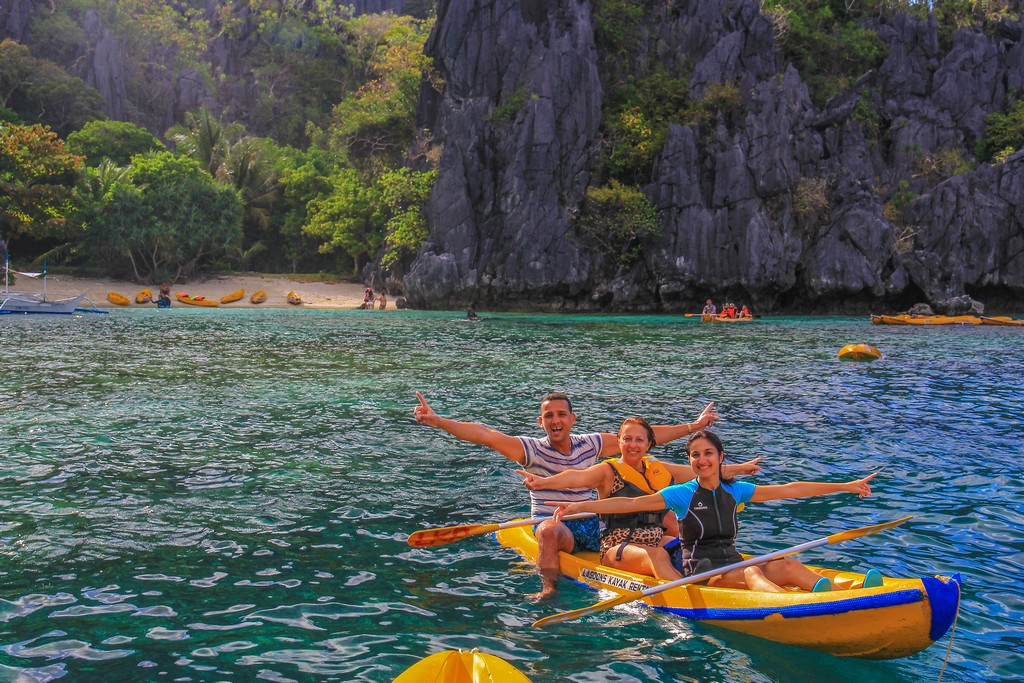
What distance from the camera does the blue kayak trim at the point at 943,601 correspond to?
16.9 ft

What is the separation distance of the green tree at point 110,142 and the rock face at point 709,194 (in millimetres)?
27331

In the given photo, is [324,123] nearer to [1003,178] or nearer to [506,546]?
[1003,178]

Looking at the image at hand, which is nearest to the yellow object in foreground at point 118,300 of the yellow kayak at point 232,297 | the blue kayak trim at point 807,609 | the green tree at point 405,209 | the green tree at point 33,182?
the green tree at point 33,182

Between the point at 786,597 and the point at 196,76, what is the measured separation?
93.2 m

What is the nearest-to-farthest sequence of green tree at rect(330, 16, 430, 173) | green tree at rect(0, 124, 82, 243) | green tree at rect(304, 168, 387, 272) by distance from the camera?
green tree at rect(0, 124, 82, 243) → green tree at rect(304, 168, 387, 272) → green tree at rect(330, 16, 430, 173)

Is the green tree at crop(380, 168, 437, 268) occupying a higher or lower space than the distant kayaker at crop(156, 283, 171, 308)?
higher

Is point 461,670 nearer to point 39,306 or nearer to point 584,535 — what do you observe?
point 584,535

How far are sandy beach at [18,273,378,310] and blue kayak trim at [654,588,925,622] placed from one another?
53.1 metres

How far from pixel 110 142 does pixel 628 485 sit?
232 feet

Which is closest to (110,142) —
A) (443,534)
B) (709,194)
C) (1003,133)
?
(709,194)

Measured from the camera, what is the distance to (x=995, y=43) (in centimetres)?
6266

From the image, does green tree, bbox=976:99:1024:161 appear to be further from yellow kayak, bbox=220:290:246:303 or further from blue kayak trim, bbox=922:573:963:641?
blue kayak trim, bbox=922:573:963:641

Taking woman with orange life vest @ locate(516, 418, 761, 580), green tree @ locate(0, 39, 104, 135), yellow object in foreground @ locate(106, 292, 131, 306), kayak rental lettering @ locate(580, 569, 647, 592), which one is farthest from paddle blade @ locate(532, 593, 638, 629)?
green tree @ locate(0, 39, 104, 135)

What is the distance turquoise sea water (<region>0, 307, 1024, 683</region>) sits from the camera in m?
5.57
